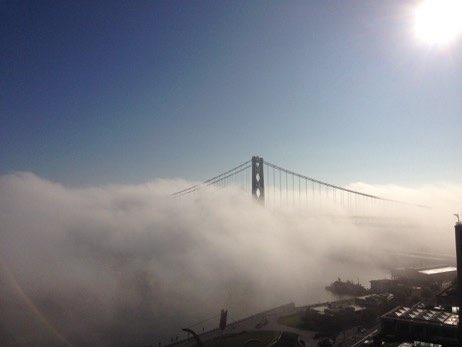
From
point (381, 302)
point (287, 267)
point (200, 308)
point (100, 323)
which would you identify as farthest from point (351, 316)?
point (287, 267)

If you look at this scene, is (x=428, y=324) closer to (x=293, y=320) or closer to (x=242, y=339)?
(x=293, y=320)

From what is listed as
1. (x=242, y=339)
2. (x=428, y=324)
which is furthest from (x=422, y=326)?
(x=242, y=339)

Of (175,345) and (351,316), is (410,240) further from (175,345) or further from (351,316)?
(175,345)

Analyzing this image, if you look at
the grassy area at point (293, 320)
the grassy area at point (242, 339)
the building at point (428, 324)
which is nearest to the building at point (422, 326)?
the building at point (428, 324)

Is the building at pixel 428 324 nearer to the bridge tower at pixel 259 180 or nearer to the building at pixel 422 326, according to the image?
the building at pixel 422 326

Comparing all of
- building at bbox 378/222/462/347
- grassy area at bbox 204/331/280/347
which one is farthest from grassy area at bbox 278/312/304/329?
building at bbox 378/222/462/347
